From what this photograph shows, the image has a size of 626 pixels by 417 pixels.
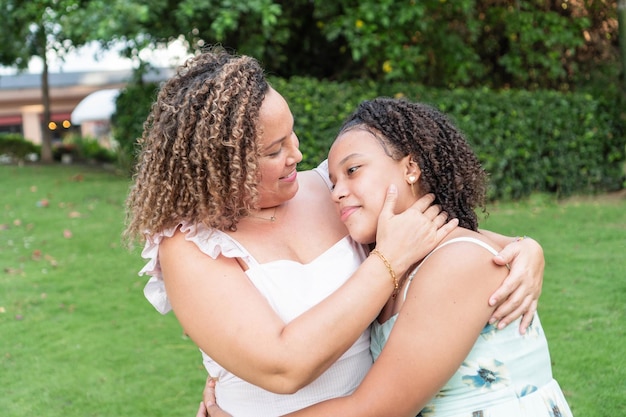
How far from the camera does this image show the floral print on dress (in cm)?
220

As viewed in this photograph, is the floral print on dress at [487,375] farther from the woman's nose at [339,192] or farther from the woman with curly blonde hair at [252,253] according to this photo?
the woman's nose at [339,192]

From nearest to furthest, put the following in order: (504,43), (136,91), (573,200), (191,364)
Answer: (191,364), (573,200), (504,43), (136,91)

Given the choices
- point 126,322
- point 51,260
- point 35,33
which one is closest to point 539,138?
point 51,260

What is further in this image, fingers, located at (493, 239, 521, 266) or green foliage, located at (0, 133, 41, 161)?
green foliage, located at (0, 133, 41, 161)

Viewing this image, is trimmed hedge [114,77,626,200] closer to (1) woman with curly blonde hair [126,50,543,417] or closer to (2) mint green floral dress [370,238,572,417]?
(1) woman with curly blonde hair [126,50,543,417]

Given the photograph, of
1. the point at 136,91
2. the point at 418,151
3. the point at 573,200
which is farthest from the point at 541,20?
the point at 418,151

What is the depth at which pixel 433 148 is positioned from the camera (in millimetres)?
2508

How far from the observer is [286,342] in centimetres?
199

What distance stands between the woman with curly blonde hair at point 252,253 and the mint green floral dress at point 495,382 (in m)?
0.09

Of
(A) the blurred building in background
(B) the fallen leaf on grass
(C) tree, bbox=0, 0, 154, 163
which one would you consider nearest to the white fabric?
(B) the fallen leaf on grass

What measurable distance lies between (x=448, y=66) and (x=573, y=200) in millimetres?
3203

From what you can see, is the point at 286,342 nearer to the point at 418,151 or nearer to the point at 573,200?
the point at 418,151

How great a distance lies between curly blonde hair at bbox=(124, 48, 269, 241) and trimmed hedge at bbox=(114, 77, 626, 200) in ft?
29.4

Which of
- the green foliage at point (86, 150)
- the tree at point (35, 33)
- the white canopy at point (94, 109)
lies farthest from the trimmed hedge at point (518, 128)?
the white canopy at point (94, 109)
